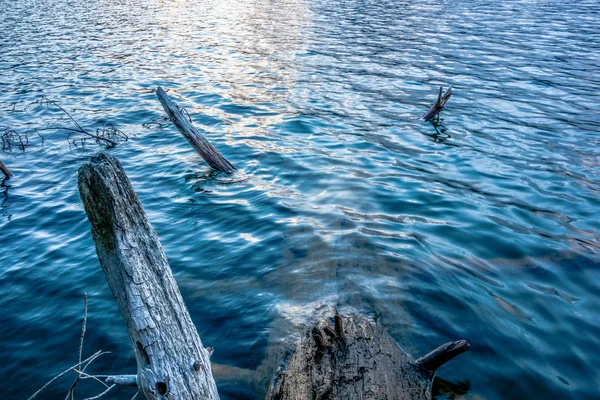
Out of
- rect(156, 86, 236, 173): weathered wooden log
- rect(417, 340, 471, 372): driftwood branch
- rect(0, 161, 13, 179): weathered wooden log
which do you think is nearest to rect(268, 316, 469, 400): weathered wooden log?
rect(417, 340, 471, 372): driftwood branch

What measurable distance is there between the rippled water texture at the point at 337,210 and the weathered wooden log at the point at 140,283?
1913 millimetres

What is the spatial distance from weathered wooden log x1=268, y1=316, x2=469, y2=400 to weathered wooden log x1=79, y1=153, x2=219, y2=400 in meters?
1.12

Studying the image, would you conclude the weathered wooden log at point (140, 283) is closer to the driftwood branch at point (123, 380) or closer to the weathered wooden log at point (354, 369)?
the driftwood branch at point (123, 380)

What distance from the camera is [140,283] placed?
305cm

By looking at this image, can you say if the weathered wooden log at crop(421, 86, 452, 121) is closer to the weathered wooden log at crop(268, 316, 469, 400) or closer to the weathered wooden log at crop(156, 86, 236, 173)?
the weathered wooden log at crop(156, 86, 236, 173)

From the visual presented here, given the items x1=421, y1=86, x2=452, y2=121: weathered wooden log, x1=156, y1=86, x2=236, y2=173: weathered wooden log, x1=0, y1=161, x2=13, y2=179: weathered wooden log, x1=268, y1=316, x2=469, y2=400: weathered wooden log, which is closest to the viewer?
x1=268, y1=316, x2=469, y2=400: weathered wooden log

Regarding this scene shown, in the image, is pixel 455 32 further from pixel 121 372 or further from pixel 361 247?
pixel 121 372

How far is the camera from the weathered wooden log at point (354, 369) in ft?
12.6

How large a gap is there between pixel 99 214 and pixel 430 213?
20.9 ft

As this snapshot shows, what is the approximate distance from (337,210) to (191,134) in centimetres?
340

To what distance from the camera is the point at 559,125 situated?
1197cm

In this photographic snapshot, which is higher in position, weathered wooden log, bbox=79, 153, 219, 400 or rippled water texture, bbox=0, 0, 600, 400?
weathered wooden log, bbox=79, 153, 219, 400

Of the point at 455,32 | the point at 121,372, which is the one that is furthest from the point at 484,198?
the point at 455,32

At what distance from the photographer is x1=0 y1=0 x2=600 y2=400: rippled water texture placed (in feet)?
17.7
